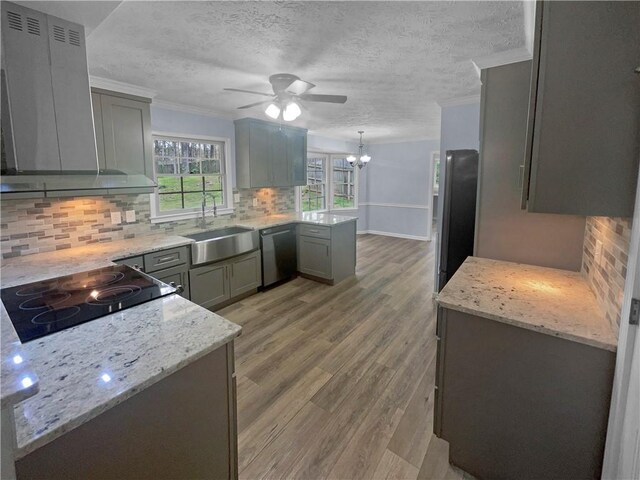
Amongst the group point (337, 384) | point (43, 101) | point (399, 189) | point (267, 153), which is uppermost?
point (267, 153)

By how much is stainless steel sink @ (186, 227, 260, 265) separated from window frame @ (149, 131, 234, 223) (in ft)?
0.96

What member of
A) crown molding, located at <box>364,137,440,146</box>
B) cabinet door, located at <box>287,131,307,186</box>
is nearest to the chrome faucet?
cabinet door, located at <box>287,131,307,186</box>

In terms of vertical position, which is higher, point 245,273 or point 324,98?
point 324,98

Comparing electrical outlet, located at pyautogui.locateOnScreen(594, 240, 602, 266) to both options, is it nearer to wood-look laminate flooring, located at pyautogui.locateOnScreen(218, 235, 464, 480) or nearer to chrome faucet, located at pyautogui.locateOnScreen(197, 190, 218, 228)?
wood-look laminate flooring, located at pyautogui.locateOnScreen(218, 235, 464, 480)

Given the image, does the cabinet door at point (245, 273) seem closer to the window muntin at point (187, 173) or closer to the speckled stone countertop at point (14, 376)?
the window muntin at point (187, 173)

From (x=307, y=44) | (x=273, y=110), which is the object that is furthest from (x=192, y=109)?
(x=307, y=44)

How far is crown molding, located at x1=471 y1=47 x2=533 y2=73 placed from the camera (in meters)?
2.21

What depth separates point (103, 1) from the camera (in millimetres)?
1499

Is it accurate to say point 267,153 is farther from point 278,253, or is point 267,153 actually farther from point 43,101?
point 43,101

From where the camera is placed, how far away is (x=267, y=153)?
4469mm

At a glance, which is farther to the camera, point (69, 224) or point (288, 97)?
point (69, 224)

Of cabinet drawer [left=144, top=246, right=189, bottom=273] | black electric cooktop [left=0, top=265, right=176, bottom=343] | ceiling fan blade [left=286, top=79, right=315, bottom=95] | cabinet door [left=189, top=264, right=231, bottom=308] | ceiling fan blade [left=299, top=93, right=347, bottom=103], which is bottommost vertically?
cabinet door [left=189, top=264, right=231, bottom=308]

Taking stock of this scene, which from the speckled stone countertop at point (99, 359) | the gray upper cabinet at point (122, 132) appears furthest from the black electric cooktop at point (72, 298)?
the gray upper cabinet at point (122, 132)

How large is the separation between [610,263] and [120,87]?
3.79 m
